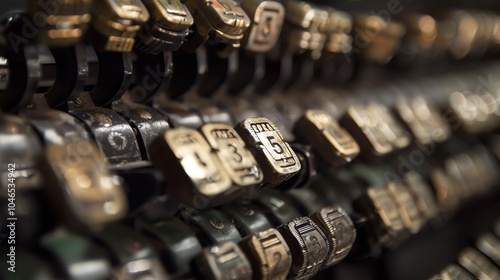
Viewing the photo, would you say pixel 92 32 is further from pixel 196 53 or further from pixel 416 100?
pixel 416 100

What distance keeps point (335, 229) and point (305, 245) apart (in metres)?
0.08

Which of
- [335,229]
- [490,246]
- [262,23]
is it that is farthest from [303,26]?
[490,246]

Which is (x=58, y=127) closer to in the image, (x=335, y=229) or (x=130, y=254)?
(x=130, y=254)

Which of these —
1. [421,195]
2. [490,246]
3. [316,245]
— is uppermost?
[316,245]

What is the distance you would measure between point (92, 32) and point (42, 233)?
0.22 meters

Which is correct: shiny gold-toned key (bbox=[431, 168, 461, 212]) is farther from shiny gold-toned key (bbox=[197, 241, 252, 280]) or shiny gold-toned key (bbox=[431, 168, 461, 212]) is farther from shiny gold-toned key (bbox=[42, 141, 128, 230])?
shiny gold-toned key (bbox=[42, 141, 128, 230])

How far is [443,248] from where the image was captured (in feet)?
4.47

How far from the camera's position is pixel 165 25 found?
65 cm

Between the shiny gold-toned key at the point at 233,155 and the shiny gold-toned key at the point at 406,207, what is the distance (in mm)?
401

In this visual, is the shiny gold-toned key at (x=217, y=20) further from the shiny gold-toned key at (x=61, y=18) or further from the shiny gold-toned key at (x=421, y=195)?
the shiny gold-toned key at (x=421, y=195)

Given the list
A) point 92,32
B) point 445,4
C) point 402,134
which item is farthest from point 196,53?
point 445,4

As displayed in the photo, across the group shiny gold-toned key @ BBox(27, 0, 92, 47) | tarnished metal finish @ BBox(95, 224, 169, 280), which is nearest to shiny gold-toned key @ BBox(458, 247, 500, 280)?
tarnished metal finish @ BBox(95, 224, 169, 280)

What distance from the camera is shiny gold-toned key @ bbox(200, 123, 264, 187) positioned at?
0.66 metres

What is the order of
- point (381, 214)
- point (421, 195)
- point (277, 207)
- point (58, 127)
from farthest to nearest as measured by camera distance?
1. point (421, 195)
2. point (381, 214)
3. point (277, 207)
4. point (58, 127)
